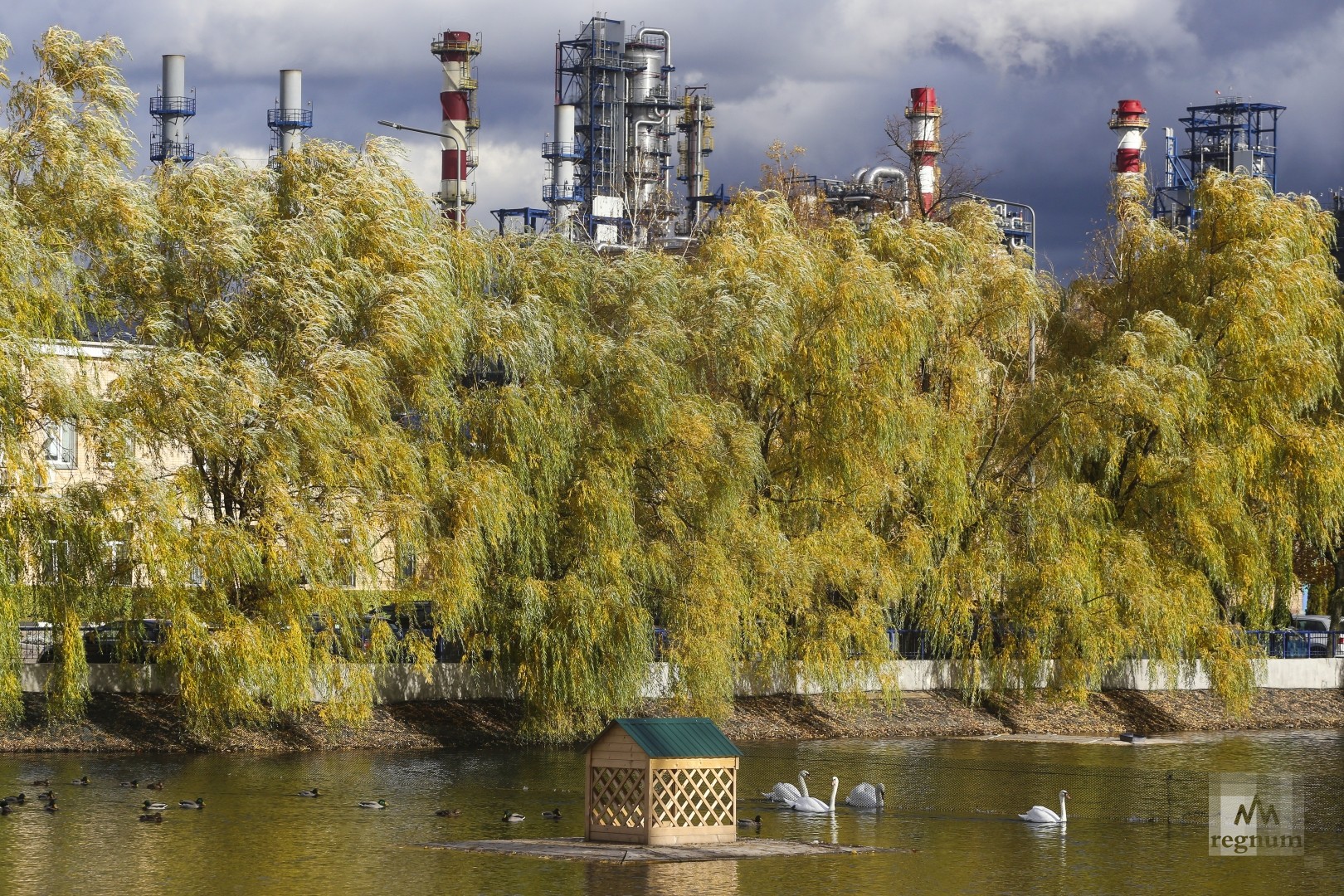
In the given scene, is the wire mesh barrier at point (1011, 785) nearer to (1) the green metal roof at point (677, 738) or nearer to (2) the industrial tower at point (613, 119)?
(1) the green metal roof at point (677, 738)

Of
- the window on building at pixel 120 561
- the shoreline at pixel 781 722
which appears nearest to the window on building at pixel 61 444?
the window on building at pixel 120 561

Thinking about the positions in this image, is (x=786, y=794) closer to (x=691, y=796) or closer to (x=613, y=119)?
(x=691, y=796)

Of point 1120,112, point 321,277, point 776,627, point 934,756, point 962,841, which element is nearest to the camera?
point 962,841

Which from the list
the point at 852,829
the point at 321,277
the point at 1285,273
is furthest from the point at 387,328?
the point at 1285,273

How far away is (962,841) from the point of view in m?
27.2

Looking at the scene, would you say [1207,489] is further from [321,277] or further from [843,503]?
[321,277]

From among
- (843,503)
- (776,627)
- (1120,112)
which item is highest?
(1120,112)

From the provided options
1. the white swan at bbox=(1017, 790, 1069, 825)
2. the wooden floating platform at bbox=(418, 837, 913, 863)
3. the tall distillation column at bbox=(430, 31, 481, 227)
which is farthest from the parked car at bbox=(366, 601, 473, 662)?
the tall distillation column at bbox=(430, 31, 481, 227)

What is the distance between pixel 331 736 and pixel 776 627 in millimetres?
10969

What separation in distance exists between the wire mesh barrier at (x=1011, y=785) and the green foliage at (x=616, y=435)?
4.33 metres

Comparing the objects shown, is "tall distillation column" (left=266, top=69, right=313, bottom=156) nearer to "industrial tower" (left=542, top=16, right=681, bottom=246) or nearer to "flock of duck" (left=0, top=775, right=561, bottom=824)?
"industrial tower" (left=542, top=16, right=681, bottom=246)
